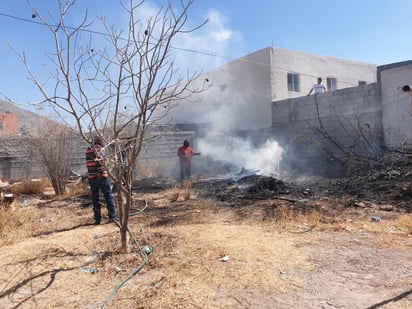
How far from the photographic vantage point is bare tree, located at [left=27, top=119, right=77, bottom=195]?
31.6ft

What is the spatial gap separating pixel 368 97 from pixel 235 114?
8.03 meters

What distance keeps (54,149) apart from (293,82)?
12056 millimetres

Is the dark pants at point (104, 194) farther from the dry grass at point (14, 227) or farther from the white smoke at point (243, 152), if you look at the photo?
the white smoke at point (243, 152)

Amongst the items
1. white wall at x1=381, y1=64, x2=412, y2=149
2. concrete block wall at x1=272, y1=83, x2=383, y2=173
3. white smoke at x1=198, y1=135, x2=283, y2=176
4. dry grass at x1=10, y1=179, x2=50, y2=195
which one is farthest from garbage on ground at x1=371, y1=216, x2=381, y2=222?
dry grass at x1=10, y1=179, x2=50, y2=195

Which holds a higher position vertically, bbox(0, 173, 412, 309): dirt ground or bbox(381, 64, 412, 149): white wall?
bbox(381, 64, 412, 149): white wall

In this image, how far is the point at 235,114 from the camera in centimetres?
1841

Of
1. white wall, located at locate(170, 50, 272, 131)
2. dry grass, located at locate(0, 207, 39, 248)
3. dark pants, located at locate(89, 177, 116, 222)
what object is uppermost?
white wall, located at locate(170, 50, 272, 131)

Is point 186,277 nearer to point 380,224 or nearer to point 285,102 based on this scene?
point 380,224

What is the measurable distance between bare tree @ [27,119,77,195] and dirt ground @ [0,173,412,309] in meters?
3.05

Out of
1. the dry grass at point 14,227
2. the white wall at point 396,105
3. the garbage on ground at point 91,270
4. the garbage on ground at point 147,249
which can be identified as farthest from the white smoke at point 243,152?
the garbage on ground at point 91,270

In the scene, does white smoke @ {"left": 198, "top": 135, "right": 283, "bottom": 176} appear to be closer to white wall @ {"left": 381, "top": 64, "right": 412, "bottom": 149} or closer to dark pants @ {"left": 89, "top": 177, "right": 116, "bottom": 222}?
white wall @ {"left": 381, "top": 64, "right": 412, "bottom": 149}

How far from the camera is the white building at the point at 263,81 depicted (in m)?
16.7

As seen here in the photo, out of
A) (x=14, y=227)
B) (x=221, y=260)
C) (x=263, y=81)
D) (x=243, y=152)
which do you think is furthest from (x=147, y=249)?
(x=263, y=81)

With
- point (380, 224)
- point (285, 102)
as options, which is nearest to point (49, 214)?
point (380, 224)
